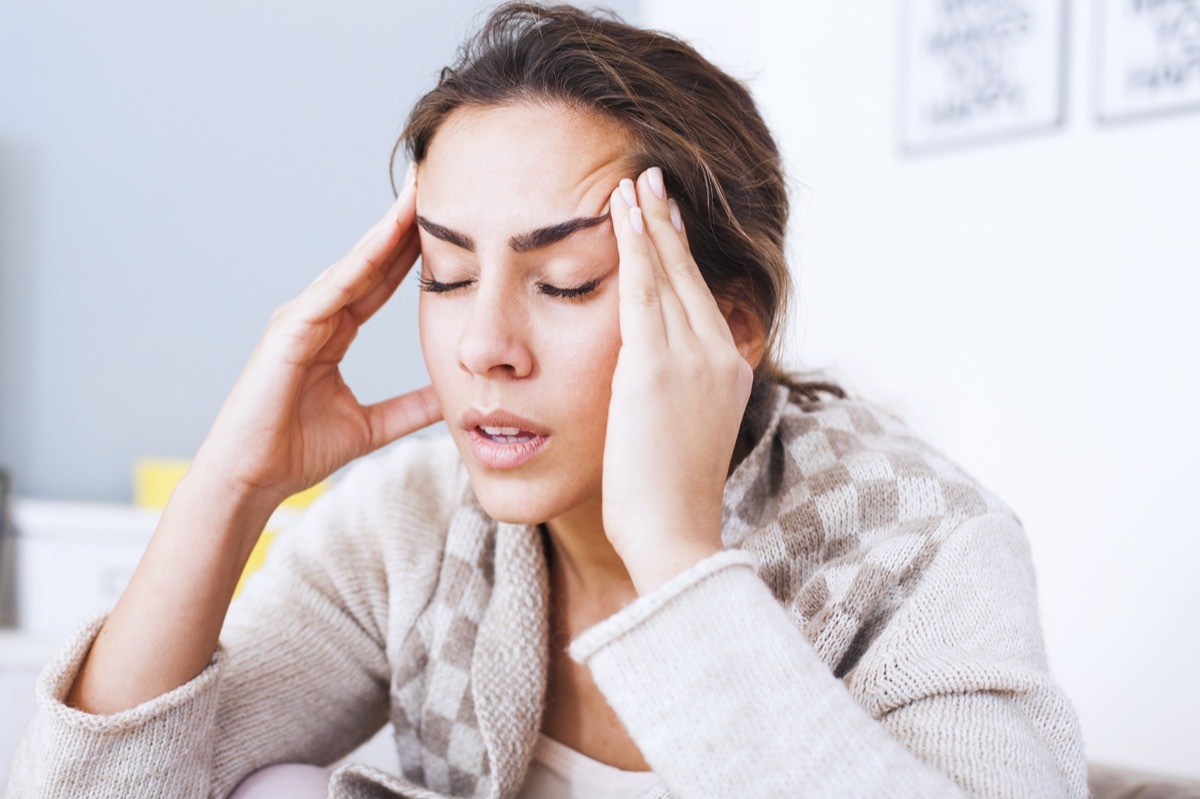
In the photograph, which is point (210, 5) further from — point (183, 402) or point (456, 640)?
point (456, 640)

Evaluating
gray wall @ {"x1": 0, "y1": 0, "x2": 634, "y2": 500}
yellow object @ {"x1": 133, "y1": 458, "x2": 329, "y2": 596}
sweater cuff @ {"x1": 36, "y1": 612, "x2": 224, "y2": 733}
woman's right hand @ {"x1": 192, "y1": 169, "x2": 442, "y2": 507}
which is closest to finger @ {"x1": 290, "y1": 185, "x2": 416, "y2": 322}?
woman's right hand @ {"x1": 192, "y1": 169, "x2": 442, "y2": 507}

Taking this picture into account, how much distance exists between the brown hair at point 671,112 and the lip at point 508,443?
25cm

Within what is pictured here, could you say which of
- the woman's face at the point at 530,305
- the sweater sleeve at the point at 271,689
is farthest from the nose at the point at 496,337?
the sweater sleeve at the point at 271,689

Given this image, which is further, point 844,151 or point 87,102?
point 844,151

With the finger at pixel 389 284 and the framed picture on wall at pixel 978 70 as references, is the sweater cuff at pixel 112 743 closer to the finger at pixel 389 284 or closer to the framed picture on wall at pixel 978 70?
the finger at pixel 389 284

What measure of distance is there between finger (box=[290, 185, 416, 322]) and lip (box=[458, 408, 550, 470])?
22cm

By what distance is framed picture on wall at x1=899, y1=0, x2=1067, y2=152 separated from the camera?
2232 mm

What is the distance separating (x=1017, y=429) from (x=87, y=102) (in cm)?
191

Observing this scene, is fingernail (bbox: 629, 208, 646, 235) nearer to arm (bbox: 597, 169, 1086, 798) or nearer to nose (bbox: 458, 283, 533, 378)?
arm (bbox: 597, 169, 1086, 798)

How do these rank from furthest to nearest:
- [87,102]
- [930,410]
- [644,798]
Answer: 1. [930,410]
2. [87,102]
3. [644,798]

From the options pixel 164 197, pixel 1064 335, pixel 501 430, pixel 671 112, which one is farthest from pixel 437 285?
pixel 1064 335

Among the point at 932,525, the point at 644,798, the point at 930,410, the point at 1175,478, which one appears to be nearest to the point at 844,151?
the point at 930,410

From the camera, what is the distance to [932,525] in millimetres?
1018

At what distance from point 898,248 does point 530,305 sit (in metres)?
1.67
